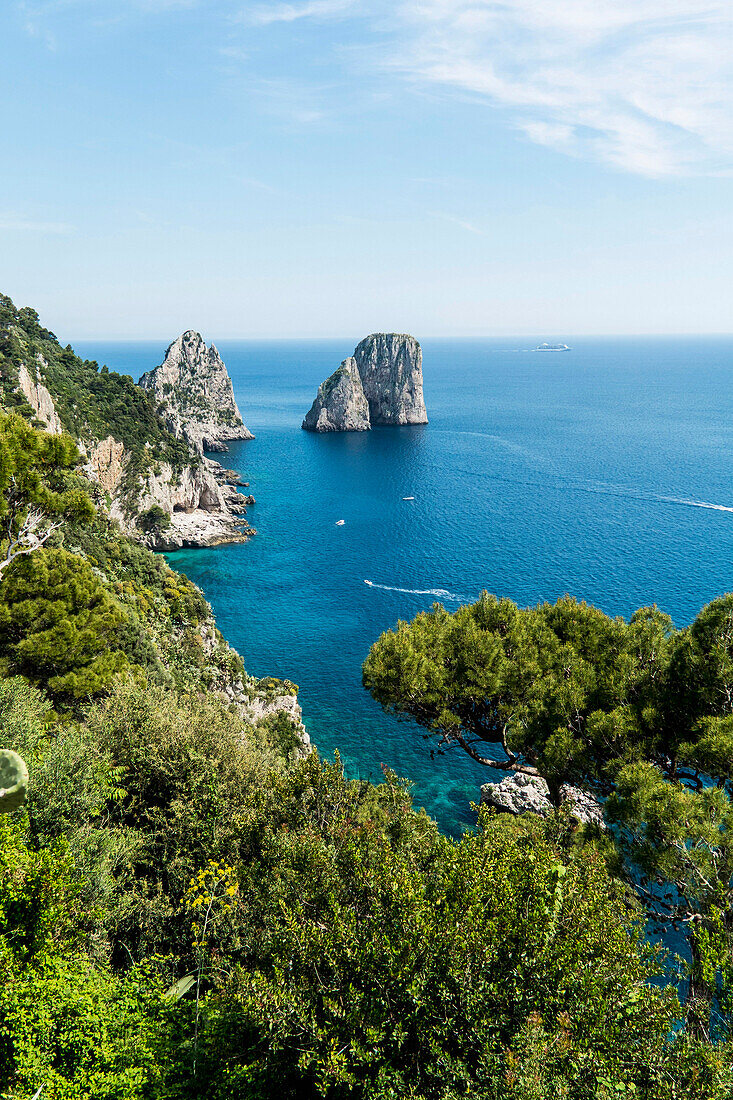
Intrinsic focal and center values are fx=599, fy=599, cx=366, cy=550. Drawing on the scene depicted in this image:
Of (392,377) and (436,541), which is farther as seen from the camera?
(392,377)

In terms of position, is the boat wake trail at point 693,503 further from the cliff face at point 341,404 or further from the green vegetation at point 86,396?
the cliff face at point 341,404

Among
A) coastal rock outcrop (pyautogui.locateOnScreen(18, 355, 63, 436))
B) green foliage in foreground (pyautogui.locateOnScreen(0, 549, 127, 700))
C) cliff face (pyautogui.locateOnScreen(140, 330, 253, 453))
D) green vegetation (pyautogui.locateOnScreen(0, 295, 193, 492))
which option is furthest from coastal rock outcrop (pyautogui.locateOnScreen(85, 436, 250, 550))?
green foliage in foreground (pyautogui.locateOnScreen(0, 549, 127, 700))

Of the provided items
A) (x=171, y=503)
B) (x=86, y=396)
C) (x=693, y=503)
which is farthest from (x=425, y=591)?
(x=693, y=503)

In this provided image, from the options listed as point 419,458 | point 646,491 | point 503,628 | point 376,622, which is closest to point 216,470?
point 419,458

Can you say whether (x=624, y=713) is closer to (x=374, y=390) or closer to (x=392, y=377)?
(x=392, y=377)

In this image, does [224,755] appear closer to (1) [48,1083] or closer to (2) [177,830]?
(2) [177,830]

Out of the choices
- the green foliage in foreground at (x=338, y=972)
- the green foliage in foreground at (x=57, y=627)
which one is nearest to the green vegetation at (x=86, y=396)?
the green foliage in foreground at (x=57, y=627)
